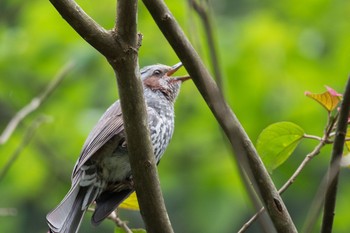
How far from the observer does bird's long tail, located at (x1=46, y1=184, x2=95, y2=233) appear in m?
3.70

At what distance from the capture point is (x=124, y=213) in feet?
29.9

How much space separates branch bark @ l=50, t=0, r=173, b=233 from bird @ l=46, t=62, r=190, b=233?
0.86m

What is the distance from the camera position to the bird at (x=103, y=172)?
380cm

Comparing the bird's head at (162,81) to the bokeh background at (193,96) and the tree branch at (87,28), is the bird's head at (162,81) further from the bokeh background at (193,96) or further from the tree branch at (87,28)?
the bokeh background at (193,96)

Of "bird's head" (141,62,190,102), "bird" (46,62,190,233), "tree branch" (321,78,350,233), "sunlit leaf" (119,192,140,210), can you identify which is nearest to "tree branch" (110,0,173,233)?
"tree branch" (321,78,350,233)

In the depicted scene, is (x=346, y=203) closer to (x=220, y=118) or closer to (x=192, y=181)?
(x=192, y=181)

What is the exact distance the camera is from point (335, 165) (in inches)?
96.3

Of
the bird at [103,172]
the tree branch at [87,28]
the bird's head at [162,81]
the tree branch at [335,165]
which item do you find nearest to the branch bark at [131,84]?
the tree branch at [87,28]

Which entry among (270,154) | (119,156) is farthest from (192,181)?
(270,154)

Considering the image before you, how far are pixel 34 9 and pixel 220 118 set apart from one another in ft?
22.7

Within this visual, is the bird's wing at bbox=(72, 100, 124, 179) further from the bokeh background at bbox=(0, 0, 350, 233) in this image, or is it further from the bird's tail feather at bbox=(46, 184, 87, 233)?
the bokeh background at bbox=(0, 0, 350, 233)

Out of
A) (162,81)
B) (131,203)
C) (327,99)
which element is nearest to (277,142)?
(327,99)

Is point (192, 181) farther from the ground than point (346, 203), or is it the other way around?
point (192, 181)

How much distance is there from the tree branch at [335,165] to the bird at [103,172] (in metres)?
1.43
